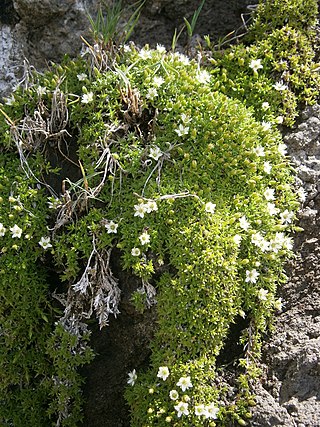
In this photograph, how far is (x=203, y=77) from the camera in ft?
11.9

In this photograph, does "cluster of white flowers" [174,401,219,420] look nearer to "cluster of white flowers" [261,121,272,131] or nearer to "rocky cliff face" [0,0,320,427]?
"rocky cliff face" [0,0,320,427]

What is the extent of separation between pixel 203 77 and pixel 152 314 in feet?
5.22

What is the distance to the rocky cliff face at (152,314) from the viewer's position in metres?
3.09

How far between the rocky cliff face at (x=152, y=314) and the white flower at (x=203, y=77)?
24.8 inches

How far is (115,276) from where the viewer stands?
332 cm

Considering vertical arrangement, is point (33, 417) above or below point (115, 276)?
below

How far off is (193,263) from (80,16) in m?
2.10

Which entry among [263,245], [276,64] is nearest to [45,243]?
[263,245]

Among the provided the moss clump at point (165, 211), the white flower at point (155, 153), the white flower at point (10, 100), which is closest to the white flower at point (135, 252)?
the moss clump at point (165, 211)

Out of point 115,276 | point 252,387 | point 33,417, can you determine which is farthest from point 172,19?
point 33,417

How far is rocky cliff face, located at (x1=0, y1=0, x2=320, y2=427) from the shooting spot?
3.09 metres

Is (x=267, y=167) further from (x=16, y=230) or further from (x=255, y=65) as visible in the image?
(x=16, y=230)

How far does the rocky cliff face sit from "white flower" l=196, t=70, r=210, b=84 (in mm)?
630

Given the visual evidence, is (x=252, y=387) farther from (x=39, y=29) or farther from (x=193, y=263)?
(x=39, y=29)
